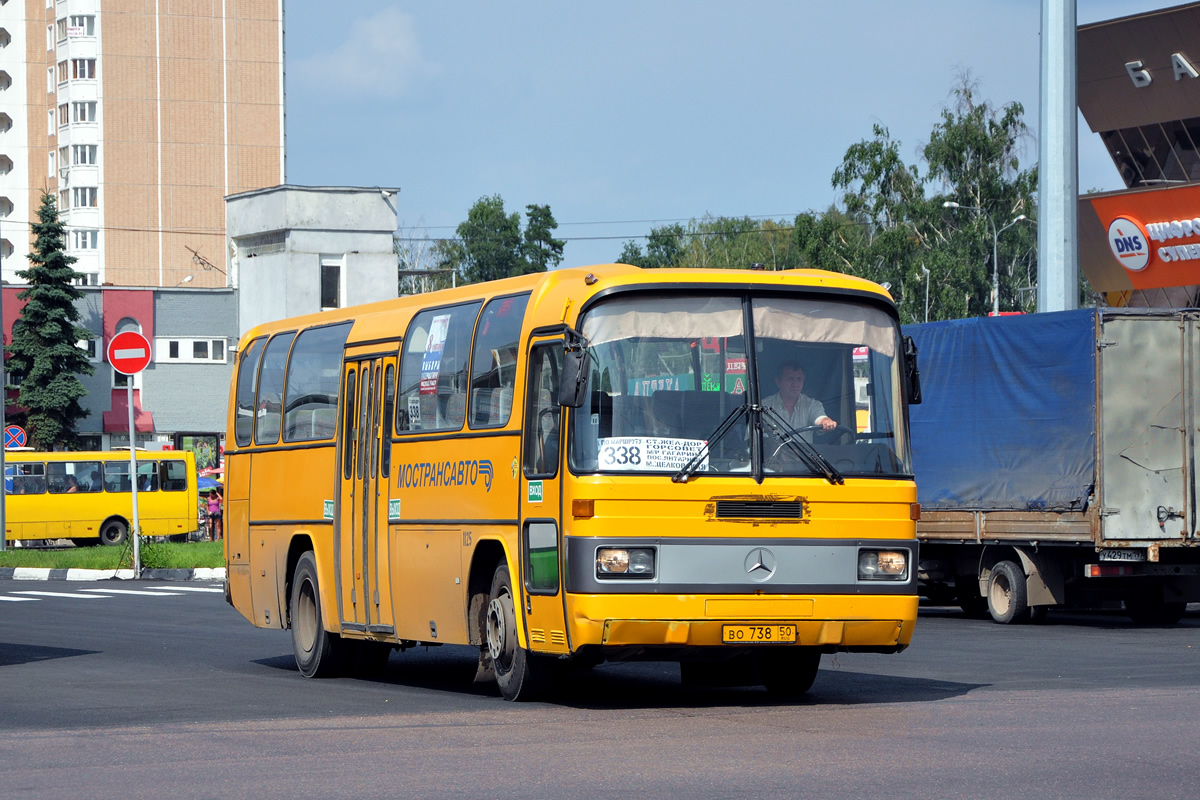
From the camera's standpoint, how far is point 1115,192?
4444 centimetres

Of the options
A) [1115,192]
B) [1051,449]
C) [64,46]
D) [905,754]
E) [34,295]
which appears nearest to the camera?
[905,754]

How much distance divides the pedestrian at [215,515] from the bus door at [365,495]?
35699 millimetres

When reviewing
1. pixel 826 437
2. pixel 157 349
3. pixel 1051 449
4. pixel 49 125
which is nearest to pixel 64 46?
pixel 49 125

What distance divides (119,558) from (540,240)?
277 feet

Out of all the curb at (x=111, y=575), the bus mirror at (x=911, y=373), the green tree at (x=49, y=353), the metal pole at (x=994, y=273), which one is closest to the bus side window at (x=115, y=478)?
the curb at (x=111, y=575)

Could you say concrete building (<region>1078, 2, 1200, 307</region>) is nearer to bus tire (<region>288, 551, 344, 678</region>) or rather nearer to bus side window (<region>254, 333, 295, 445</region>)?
bus side window (<region>254, 333, 295, 445</region>)

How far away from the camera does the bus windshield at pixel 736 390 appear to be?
37.4ft

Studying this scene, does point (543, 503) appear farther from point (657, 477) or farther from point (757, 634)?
point (757, 634)

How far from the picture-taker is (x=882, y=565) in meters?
11.8

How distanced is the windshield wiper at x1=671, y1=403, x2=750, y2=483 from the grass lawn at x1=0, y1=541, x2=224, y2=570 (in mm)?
23321

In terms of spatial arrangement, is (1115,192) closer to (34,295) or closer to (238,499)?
(238,499)

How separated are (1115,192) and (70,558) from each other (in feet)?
84.5

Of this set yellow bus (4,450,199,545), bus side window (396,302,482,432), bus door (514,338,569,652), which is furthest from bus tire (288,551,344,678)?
yellow bus (4,450,199,545)

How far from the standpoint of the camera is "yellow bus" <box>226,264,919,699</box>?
11.3 m
